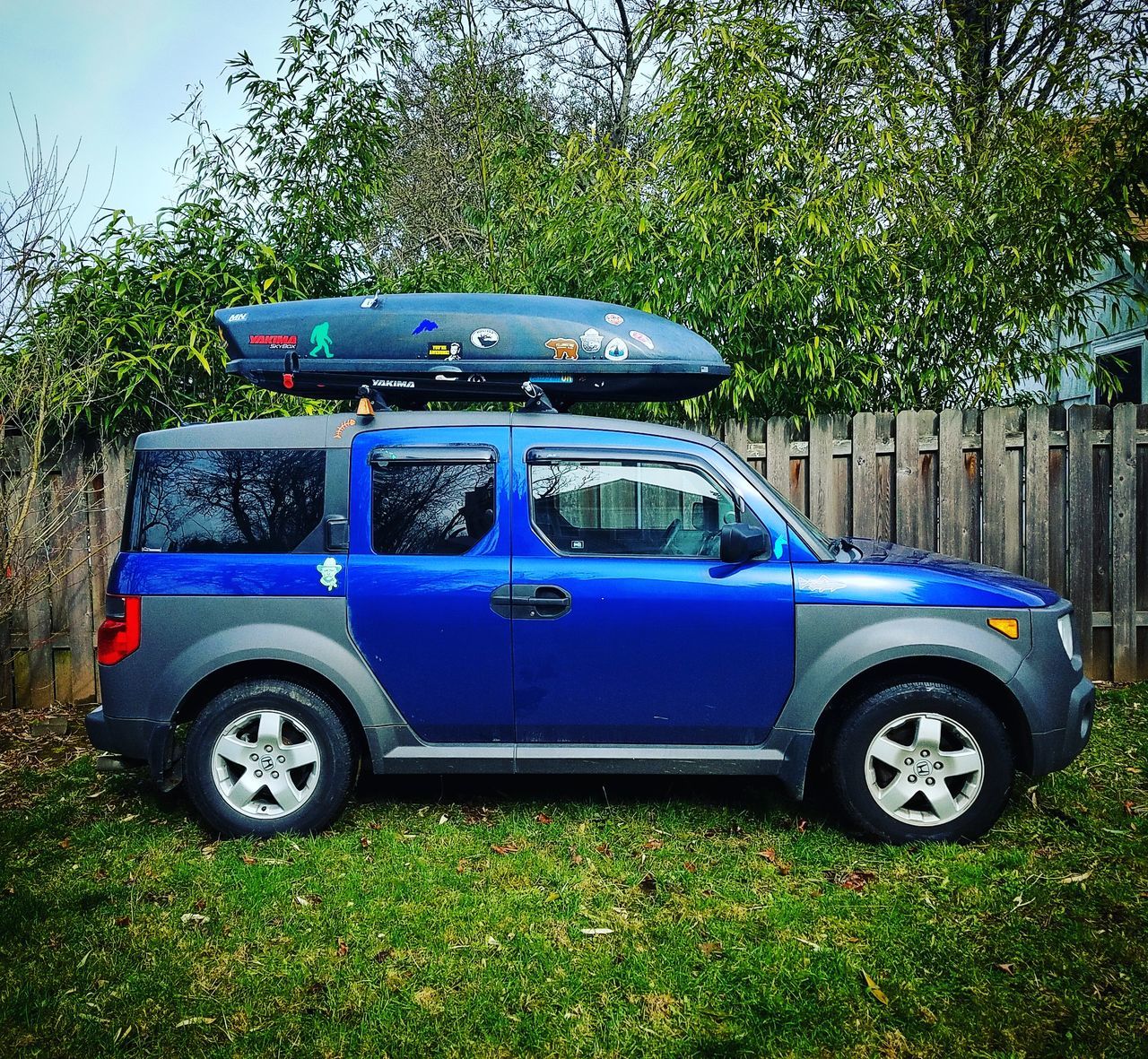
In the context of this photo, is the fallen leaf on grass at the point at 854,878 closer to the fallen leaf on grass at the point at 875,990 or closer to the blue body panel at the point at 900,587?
the fallen leaf on grass at the point at 875,990

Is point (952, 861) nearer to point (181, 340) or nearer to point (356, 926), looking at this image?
point (356, 926)

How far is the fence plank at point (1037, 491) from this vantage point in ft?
18.7

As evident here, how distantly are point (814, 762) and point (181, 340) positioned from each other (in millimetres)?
4696

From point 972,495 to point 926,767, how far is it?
2837 mm

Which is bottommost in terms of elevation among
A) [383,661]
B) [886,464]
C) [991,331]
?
[383,661]

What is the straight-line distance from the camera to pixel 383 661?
11.8 feet

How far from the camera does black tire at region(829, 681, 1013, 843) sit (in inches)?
137

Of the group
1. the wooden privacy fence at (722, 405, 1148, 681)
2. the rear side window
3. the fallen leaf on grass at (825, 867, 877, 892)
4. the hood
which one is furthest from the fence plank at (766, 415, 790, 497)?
the rear side window

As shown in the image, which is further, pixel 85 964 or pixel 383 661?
pixel 383 661

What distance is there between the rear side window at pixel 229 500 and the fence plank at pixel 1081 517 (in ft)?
15.8

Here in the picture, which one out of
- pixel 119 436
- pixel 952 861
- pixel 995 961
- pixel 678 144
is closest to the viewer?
pixel 995 961

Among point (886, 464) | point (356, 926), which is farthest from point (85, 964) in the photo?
point (886, 464)

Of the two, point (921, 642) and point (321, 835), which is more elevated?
point (921, 642)

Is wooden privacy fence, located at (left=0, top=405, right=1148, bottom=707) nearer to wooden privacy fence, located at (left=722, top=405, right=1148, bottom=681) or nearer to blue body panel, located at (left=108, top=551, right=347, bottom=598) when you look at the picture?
wooden privacy fence, located at (left=722, top=405, right=1148, bottom=681)
